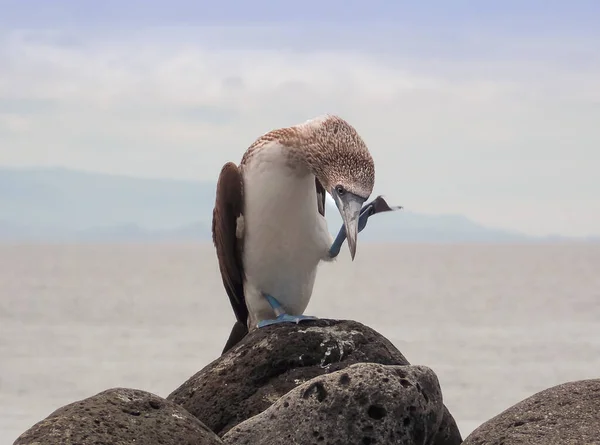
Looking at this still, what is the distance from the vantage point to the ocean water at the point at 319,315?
26641 mm

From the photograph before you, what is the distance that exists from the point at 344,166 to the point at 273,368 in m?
1.70

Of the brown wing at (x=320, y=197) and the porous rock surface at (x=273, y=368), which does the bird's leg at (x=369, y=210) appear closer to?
the brown wing at (x=320, y=197)

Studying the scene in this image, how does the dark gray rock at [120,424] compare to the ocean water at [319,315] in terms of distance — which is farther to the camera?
the ocean water at [319,315]

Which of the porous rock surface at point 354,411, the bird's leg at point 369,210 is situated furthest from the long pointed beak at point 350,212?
the porous rock surface at point 354,411

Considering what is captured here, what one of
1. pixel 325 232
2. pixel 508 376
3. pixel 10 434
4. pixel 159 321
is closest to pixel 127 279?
pixel 159 321

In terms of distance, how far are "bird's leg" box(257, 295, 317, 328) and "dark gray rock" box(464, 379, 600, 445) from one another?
2.27 meters

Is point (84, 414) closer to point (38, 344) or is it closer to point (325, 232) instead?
point (325, 232)

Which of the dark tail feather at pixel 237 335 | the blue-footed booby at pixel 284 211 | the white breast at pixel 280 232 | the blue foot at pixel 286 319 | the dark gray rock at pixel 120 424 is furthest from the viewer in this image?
the dark tail feather at pixel 237 335

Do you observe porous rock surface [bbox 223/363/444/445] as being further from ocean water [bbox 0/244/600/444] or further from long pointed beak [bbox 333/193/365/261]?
ocean water [bbox 0/244/600/444]

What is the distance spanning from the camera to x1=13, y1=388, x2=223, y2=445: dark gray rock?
7.02 m

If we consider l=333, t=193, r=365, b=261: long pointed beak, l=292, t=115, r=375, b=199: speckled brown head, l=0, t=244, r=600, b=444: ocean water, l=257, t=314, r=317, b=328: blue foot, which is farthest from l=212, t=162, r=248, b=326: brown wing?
l=0, t=244, r=600, b=444: ocean water

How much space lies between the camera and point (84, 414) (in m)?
7.16

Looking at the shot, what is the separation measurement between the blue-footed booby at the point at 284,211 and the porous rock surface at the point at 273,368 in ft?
1.59

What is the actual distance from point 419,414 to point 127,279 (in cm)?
9281
